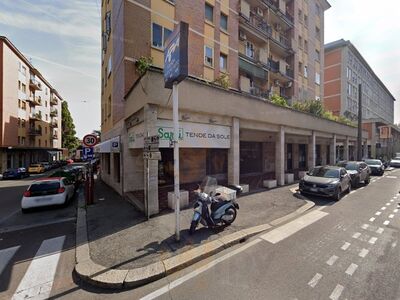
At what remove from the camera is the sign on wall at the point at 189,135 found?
777 cm

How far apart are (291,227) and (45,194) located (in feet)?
31.0

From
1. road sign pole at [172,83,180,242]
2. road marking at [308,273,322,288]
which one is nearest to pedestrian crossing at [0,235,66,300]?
road sign pole at [172,83,180,242]

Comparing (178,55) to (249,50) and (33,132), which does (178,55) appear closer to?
(249,50)

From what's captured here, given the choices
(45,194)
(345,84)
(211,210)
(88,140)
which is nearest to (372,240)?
(211,210)

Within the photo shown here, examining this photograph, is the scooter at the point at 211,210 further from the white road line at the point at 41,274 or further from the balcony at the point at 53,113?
the balcony at the point at 53,113

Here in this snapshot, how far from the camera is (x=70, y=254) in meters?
4.96

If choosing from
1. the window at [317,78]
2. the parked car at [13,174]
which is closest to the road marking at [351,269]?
the parked car at [13,174]

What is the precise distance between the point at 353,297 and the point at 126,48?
12.4m

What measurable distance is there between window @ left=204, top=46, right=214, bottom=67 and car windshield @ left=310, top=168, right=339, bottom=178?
31.4 feet

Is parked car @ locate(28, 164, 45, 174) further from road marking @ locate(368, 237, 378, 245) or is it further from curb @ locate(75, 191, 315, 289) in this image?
road marking @ locate(368, 237, 378, 245)

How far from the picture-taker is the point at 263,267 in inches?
165

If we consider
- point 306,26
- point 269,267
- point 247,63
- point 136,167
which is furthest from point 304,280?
point 306,26

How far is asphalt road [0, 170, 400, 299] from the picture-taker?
3492 mm

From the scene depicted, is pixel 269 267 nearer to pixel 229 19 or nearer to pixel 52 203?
pixel 52 203
